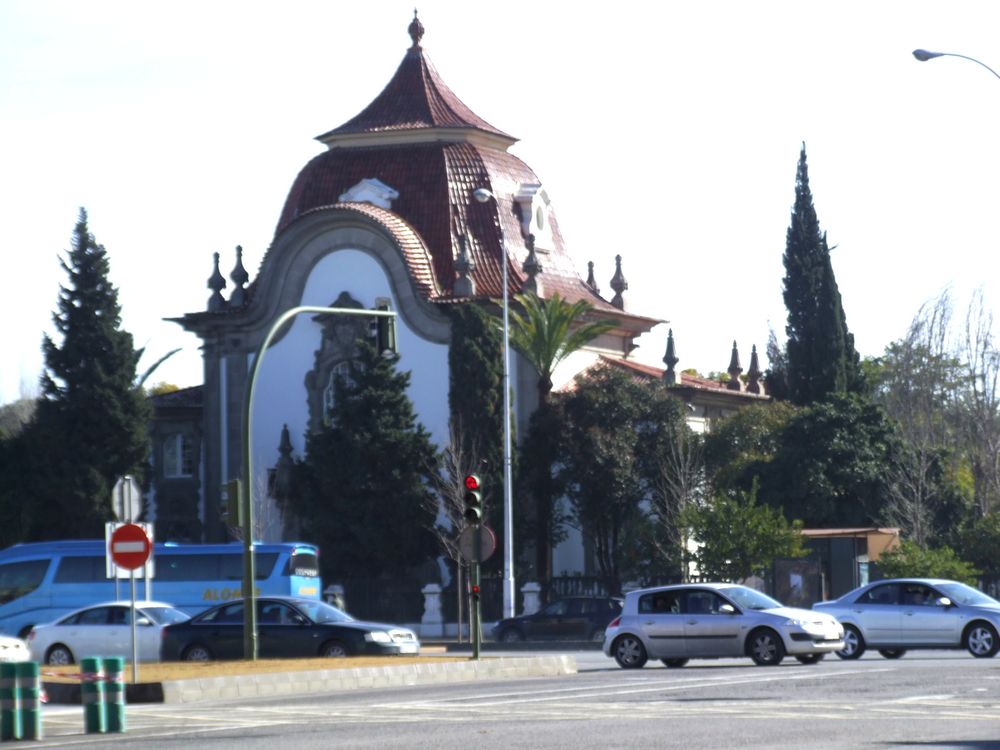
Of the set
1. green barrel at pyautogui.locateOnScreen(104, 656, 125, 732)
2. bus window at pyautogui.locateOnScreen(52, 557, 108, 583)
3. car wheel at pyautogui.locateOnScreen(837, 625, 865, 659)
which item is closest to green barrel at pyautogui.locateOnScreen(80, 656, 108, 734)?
green barrel at pyautogui.locateOnScreen(104, 656, 125, 732)

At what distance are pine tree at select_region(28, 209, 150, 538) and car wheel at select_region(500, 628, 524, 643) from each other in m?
18.9

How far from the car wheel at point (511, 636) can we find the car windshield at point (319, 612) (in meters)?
14.5

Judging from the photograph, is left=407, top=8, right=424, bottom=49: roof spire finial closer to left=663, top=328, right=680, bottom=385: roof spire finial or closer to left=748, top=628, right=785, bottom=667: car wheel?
left=663, top=328, right=680, bottom=385: roof spire finial

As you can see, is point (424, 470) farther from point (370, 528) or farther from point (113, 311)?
point (113, 311)

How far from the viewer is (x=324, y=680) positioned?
2667 centimetres

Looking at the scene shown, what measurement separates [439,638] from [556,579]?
4.83 m

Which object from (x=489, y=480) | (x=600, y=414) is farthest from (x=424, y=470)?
(x=600, y=414)

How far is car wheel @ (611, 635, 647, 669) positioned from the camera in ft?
99.3

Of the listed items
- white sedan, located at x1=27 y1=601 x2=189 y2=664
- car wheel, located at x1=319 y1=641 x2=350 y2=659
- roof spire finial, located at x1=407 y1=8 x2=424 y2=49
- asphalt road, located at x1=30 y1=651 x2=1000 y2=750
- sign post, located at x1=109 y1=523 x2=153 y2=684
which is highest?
roof spire finial, located at x1=407 y1=8 x2=424 y2=49

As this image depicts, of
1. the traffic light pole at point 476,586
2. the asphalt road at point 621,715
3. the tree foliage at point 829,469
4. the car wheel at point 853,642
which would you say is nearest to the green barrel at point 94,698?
the asphalt road at point 621,715

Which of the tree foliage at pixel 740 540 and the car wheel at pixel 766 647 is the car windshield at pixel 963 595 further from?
the tree foliage at pixel 740 540

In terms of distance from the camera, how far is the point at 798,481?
58344 millimetres

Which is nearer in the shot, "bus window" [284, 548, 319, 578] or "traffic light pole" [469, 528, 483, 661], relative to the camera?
"traffic light pole" [469, 528, 483, 661]

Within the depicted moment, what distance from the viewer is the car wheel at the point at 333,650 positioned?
31.9 meters
